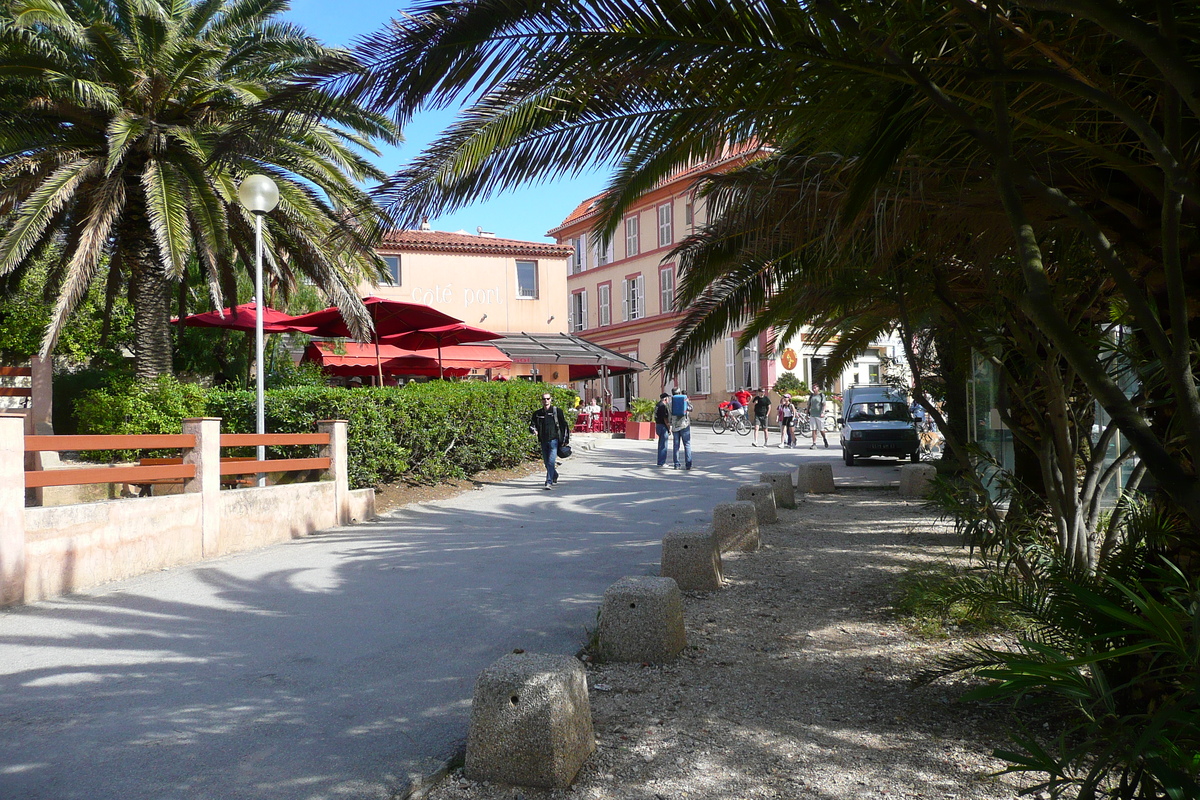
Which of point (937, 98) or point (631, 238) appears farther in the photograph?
point (631, 238)

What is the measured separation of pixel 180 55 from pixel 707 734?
474 inches

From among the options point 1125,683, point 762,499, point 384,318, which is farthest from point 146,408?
point 1125,683

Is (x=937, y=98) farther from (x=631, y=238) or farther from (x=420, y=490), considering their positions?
Result: (x=631, y=238)

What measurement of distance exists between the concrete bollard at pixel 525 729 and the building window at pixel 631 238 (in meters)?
41.6

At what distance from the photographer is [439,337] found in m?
15.9

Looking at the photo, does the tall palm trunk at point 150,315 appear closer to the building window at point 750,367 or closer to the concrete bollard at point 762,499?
the concrete bollard at point 762,499

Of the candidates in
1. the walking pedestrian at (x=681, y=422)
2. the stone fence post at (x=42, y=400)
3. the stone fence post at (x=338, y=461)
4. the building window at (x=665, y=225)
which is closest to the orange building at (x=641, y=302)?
the building window at (x=665, y=225)

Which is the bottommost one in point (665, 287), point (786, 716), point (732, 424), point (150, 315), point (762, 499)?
point (786, 716)

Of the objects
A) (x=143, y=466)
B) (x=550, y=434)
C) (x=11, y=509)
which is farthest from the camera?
(x=550, y=434)

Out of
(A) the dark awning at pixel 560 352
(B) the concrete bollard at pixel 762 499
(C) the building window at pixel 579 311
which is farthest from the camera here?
(C) the building window at pixel 579 311

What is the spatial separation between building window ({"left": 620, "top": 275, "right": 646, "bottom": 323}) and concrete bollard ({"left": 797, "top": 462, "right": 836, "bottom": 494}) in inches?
1210

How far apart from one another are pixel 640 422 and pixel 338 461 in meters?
18.0

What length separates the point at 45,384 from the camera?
1584 cm

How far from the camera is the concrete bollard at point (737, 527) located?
869 cm
